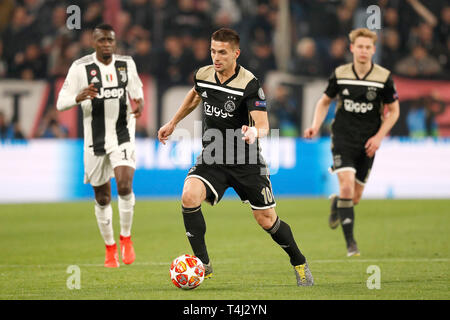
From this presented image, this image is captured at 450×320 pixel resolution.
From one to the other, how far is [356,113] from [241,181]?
9.99 feet

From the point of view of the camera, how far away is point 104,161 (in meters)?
8.36

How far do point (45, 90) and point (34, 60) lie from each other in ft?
2.45

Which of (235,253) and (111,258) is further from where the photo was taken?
(235,253)

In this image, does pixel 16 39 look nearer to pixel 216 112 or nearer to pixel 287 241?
pixel 216 112

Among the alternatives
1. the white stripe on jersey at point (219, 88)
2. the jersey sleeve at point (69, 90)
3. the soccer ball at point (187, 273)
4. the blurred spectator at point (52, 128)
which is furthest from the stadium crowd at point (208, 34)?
the soccer ball at point (187, 273)

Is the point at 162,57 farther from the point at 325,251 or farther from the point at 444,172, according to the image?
the point at 325,251

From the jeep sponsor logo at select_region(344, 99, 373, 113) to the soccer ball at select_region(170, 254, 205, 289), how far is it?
11.5ft

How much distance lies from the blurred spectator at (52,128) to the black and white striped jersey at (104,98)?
912cm

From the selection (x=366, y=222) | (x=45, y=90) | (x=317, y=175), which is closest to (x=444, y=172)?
(x=317, y=175)

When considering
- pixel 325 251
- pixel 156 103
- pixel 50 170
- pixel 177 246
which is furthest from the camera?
pixel 156 103

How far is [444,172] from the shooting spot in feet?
51.7

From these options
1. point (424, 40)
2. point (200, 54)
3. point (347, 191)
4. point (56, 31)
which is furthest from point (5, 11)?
point (347, 191)

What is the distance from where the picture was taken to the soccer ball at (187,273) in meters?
6.17

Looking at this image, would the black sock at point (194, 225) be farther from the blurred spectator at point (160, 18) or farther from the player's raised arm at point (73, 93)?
the blurred spectator at point (160, 18)
